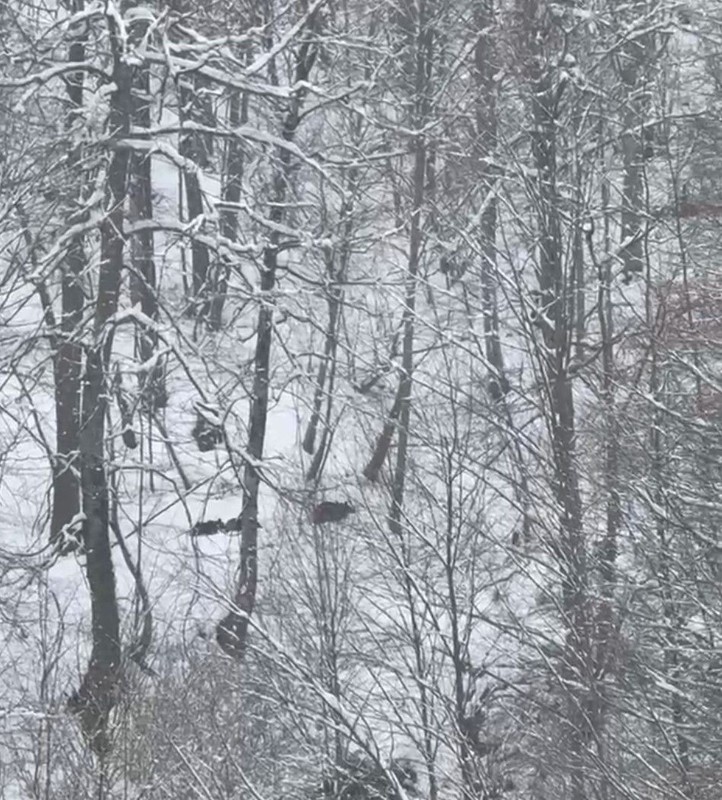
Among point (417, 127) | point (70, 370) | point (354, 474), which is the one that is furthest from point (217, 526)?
point (417, 127)

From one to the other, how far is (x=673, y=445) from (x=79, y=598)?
29.3 ft

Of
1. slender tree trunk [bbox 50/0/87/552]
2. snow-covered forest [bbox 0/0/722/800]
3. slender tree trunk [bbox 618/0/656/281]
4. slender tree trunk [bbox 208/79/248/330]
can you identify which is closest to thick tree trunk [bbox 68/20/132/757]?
snow-covered forest [bbox 0/0/722/800]

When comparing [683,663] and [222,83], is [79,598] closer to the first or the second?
[222,83]

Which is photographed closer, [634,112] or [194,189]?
[634,112]

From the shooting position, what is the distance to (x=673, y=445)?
11422 mm

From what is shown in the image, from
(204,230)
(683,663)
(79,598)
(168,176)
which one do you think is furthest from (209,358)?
(168,176)

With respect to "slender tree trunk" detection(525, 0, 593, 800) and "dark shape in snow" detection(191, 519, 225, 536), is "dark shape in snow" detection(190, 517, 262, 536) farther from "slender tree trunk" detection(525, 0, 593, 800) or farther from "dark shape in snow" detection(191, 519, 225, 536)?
"slender tree trunk" detection(525, 0, 593, 800)

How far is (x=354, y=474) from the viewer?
16.5 meters

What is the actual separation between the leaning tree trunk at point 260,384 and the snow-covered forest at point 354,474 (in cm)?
7

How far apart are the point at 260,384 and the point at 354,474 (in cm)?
181

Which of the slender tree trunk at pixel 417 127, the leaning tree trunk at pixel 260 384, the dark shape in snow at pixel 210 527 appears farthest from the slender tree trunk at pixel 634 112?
the dark shape in snow at pixel 210 527

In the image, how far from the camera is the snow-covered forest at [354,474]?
34.0 feet

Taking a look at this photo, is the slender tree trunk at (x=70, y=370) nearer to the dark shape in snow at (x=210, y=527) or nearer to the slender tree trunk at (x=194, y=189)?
the slender tree trunk at (x=194, y=189)

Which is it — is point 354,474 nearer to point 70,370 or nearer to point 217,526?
point 217,526
